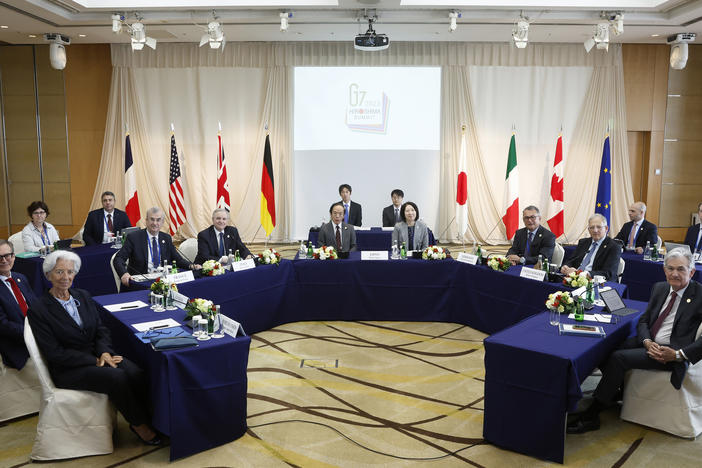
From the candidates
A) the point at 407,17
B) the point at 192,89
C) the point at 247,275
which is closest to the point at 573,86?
the point at 407,17

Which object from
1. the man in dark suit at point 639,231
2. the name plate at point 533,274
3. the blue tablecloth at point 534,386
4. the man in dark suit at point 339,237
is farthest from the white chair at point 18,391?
the man in dark suit at point 639,231

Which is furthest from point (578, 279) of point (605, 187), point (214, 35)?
point (214, 35)

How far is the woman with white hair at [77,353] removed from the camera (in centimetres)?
379

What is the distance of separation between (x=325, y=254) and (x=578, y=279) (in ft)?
9.10

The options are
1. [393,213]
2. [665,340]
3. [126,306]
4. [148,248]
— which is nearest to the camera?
[665,340]

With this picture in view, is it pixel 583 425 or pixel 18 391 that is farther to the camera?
pixel 18 391

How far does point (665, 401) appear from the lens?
4.11m

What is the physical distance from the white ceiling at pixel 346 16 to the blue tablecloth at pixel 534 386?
5.96 meters

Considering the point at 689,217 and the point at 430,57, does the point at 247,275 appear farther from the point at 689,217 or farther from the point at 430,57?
the point at 689,217

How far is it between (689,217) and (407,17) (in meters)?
7.18

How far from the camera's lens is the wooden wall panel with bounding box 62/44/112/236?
37.9ft

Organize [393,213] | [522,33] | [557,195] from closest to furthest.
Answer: [522,33], [393,213], [557,195]

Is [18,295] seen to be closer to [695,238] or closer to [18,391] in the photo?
[18,391]

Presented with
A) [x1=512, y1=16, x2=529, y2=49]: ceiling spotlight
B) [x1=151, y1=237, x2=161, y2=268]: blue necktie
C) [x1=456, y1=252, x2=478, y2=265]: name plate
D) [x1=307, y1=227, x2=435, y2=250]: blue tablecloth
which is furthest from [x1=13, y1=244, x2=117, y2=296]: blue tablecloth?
[x1=512, y1=16, x2=529, y2=49]: ceiling spotlight
